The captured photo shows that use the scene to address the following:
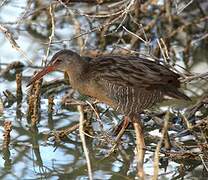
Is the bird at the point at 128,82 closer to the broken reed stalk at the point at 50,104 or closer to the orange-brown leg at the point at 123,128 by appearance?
the orange-brown leg at the point at 123,128

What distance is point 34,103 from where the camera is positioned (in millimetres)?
5113

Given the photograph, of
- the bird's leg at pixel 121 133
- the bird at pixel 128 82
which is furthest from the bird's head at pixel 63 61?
the bird's leg at pixel 121 133

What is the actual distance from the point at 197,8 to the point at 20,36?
5.92ft

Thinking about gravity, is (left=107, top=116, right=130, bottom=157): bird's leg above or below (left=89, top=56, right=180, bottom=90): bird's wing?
below

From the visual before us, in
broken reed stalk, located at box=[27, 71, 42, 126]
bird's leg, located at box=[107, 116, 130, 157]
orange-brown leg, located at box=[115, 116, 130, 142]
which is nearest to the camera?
bird's leg, located at box=[107, 116, 130, 157]

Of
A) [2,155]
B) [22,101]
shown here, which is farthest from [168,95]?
[22,101]

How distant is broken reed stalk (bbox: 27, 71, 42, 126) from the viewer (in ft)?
16.8

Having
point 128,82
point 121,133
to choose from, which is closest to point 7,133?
point 121,133

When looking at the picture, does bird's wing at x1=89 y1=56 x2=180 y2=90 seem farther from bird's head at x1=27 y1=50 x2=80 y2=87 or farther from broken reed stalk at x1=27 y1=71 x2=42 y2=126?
broken reed stalk at x1=27 y1=71 x2=42 y2=126

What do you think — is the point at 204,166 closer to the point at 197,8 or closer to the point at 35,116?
the point at 35,116

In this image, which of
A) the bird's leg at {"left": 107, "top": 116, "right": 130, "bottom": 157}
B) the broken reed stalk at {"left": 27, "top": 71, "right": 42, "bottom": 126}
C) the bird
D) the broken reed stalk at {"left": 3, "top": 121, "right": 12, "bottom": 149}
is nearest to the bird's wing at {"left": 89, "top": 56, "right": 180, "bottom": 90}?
the bird

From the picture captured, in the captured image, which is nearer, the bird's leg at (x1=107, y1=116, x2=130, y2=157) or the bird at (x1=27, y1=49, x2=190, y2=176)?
the bird at (x1=27, y1=49, x2=190, y2=176)

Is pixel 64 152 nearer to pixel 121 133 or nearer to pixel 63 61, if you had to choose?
pixel 121 133

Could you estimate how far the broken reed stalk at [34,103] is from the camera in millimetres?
5109
